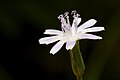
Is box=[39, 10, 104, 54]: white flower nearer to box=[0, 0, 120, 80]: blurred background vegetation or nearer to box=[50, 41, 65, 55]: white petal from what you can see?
box=[50, 41, 65, 55]: white petal

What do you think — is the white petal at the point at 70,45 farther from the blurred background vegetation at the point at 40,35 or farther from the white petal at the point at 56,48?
the blurred background vegetation at the point at 40,35

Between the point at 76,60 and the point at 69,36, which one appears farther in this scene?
the point at 69,36

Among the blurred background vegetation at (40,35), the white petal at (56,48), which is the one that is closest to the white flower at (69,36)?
the white petal at (56,48)

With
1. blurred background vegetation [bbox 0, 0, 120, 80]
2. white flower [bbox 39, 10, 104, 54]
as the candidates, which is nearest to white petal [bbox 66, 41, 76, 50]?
white flower [bbox 39, 10, 104, 54]

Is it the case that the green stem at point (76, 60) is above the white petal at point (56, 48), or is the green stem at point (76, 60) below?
below

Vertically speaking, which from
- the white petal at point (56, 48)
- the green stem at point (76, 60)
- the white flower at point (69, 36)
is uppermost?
the white flower at point (69, 36)

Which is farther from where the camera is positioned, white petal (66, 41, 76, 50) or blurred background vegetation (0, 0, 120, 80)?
blurred background vegetation (0, 0, 120, 80)

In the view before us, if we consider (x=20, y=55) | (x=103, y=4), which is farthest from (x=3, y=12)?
(x=103, y=4)

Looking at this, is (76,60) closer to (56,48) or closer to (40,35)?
(56,48)

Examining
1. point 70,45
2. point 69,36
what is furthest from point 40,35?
point 70,45
